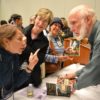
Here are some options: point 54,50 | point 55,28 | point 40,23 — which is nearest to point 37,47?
point 40,23

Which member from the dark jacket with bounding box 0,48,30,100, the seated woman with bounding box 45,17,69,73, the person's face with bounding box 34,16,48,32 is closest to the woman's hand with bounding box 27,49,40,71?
the dark jacket with bounding box 0,48,30,100

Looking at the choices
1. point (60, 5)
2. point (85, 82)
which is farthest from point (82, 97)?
point (60, 5)

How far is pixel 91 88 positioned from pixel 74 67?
706 mm

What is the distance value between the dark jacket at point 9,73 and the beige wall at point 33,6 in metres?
4.70

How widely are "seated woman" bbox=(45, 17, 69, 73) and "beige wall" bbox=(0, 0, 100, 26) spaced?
3717mm

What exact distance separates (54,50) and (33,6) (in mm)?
4809

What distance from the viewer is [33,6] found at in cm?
719

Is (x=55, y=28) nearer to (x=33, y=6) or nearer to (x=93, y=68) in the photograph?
(x=93, y=68)

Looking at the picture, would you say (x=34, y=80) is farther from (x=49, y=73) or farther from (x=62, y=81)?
(x=49, y=73)

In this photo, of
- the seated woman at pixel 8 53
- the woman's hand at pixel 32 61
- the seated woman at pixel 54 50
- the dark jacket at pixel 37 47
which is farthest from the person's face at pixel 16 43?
the seated woman at pixel 54 50

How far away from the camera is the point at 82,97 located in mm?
1869

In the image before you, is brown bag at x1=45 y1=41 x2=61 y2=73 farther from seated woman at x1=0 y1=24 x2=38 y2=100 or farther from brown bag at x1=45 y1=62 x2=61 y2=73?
seated woman at x1=0 y1=24 x2=38 y2=100

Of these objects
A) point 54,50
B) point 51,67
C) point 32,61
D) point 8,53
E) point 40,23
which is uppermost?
point 40,23

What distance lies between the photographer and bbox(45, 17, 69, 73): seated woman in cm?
243
